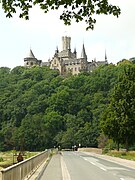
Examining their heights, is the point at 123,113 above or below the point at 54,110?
below

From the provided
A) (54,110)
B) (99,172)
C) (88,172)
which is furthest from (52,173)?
(54,110)

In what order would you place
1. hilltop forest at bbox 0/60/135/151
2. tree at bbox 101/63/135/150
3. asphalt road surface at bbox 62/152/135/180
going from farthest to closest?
1. hilltop forest at bbox 0/60/135/151
2. tree at bbox 101/63/135/150
3. asphalt road surface at bbox 62/152/135/180

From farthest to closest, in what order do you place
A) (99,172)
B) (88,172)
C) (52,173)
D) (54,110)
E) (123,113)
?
(54,110)
(123,113)
(99,172)
(88,172)
(52,173)

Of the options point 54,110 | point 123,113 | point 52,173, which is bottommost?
point 52,173

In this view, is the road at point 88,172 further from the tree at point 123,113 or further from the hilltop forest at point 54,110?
the hilltop forest at point 54,110

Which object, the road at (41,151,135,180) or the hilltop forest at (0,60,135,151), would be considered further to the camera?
the hilltop forest at (0,60,135,151)

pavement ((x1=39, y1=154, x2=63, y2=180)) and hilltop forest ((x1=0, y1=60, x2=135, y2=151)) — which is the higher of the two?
hilltop forest ((x1=0, y1=60, x2=135, y2=151))

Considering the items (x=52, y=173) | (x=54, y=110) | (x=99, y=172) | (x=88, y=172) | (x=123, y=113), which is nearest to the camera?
(x=52, y=173)

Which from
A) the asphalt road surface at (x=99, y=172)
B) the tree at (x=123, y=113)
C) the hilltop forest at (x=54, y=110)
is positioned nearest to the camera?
the asphalt road surface at (x=99, y=172)

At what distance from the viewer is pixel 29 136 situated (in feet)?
415

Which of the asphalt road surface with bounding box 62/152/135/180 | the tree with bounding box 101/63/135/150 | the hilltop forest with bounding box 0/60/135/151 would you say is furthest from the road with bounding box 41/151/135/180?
the hilltop forest with bounding box 0/60/135/151

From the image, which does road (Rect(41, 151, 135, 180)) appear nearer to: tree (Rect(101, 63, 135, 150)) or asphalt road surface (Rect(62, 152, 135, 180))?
asphalt road surface (Rect(62, 152, 135, 180))

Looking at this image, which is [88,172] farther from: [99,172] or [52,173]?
[52,173]

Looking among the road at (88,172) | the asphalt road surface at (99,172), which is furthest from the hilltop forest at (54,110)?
the road at (88,172)
